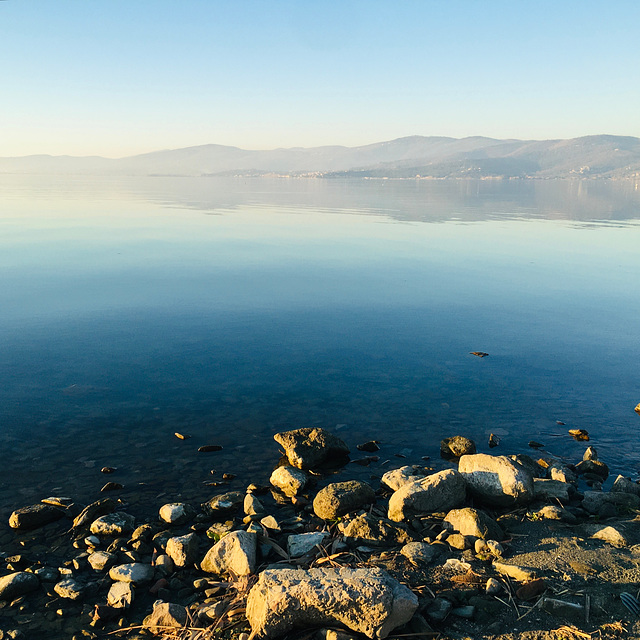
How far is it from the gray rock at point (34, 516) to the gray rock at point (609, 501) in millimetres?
13271

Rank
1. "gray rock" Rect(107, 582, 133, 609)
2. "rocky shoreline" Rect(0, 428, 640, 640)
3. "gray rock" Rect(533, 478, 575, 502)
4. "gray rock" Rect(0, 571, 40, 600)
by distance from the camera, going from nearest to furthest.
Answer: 1. "rocky shoreline" Rect(0, 428, 640, 640)
2. "gray rock" Rect(107, 582, 133, 609)
3. "gray rock" Rect(0, 571, 40, 600)
4. "gray rock" Rect(533, 478, 575, 502)

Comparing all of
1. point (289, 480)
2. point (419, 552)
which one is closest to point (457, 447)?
point (289, 480)

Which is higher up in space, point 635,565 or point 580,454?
point 635,565

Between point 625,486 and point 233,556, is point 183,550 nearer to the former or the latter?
point 233,556

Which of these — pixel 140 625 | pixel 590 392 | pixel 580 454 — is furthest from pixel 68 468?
pixel 590 392

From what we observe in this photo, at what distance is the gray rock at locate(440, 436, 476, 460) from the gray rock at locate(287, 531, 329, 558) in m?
5.95

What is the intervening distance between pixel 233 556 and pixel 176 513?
258 centimetres

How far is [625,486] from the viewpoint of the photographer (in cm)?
1466

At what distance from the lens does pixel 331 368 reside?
23.7m

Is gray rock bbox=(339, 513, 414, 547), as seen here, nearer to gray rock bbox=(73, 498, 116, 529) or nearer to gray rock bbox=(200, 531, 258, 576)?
gray rock bbox=(200, 531, 258, 576)

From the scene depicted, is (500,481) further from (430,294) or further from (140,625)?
(430,294)

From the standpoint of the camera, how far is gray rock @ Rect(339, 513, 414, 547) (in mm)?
12227

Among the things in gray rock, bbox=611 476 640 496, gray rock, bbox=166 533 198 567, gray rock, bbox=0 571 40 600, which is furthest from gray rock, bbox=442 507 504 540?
gray rock, bbox=0 571 40 600

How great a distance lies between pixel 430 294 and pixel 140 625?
1221 inches
